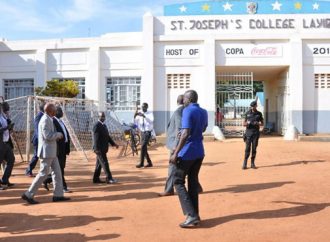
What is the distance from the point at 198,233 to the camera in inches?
214

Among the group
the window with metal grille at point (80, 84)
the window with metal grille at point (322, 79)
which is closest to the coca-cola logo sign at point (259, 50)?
the window with metal grille at point (322, 79)

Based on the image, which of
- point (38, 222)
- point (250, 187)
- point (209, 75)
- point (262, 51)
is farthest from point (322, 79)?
point (38, 222)

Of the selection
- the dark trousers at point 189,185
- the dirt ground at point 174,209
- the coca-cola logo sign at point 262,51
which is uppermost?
the coca-cola logo sign at point 262,51

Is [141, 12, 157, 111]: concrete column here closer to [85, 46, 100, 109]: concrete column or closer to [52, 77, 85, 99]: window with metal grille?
[85, 46, 100, 109]: concrete column

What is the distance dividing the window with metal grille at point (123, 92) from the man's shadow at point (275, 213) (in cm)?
1574

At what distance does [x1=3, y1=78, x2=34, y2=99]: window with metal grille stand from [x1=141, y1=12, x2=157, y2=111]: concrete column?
616 centimetres

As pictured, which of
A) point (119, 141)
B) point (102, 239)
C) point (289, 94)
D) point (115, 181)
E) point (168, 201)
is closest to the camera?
point (102, 239)

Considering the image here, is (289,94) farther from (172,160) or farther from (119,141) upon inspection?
(172,160)

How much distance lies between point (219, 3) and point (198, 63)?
3355 millimetres

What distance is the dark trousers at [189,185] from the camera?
5.74 meters

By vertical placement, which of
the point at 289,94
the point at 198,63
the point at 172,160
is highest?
the point at 198,63

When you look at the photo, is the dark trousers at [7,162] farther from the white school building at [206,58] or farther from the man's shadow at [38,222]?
the white school building at [206,58]

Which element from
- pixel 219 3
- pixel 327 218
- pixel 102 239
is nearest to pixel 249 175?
pixel 327 218

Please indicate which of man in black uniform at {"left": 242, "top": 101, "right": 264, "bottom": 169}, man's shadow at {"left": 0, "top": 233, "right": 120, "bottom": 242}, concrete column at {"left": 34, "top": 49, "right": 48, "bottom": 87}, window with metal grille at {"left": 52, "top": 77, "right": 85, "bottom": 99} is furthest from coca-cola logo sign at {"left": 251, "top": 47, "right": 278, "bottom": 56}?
man's shadow at {"left": 0, "top": 233, "right": 120, "bottom": 242}
